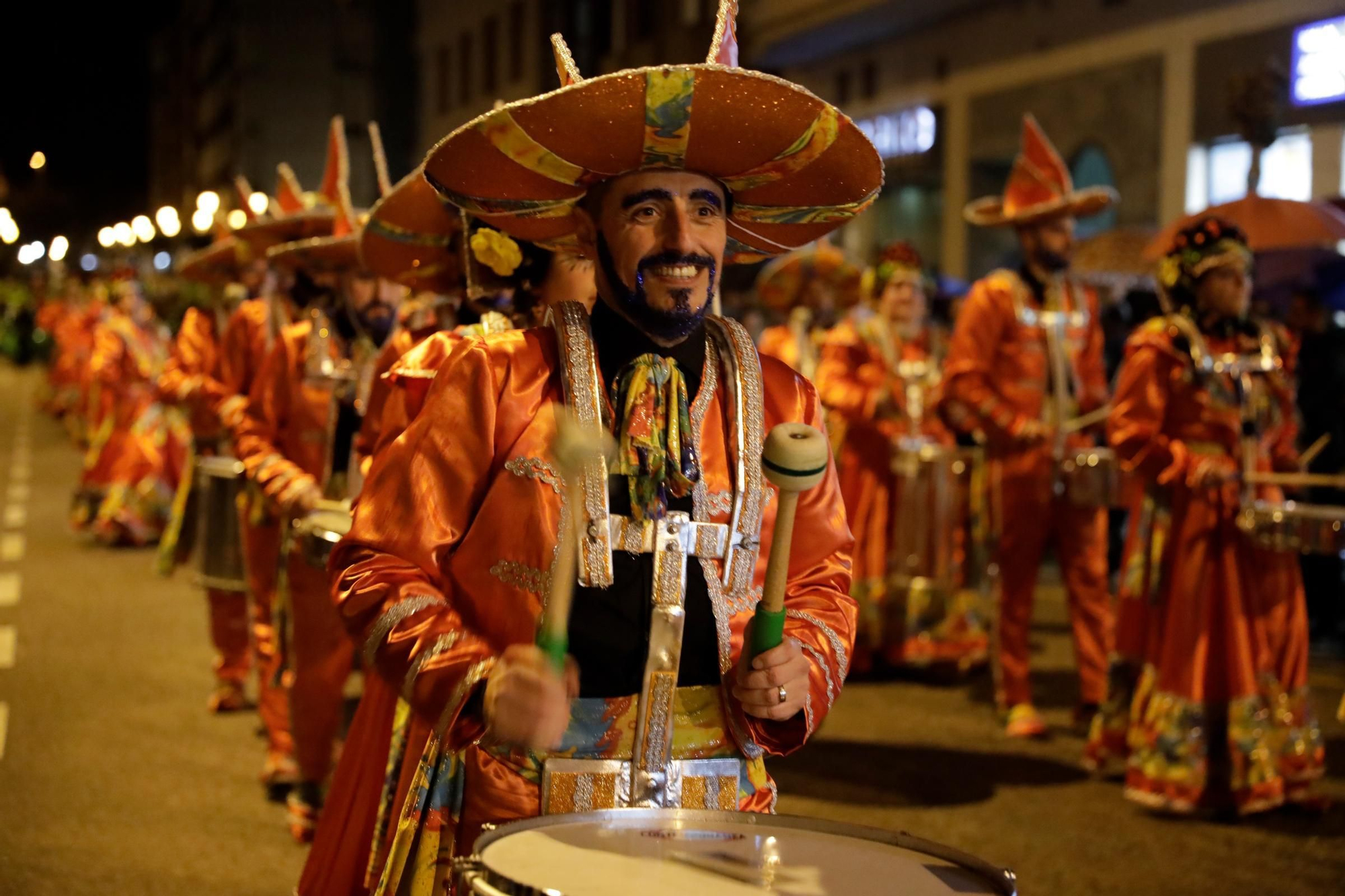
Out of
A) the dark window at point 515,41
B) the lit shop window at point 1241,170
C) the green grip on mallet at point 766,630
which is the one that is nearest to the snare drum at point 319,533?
the green grip on mallet at point 766,630

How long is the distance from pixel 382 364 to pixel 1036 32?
1502cm

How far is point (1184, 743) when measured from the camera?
19.9 feet

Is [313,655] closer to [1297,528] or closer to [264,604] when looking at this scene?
[264,604]

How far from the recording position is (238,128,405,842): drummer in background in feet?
18.5

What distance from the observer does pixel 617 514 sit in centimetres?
256

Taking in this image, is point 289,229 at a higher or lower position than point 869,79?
lower

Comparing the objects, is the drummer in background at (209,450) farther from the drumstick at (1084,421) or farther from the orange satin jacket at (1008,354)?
the drumstick at (1084,421)

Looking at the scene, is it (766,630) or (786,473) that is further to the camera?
(766,630)

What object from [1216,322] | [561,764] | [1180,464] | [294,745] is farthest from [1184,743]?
[561,764]

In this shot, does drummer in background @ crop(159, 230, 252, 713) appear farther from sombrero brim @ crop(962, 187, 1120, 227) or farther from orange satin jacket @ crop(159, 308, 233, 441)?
A: sombrero brim @ crop(962, 187, 1120, 227)

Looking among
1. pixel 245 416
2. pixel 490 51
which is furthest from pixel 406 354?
pixel 490 51

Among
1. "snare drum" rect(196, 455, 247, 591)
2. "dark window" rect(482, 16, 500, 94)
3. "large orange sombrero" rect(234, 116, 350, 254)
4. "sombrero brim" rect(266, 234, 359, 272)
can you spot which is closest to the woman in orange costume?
"large orange sombrero" rect(234, 116, 350, 254)

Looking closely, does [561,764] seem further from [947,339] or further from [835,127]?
[947,339]

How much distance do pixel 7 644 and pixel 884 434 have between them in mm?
5620
